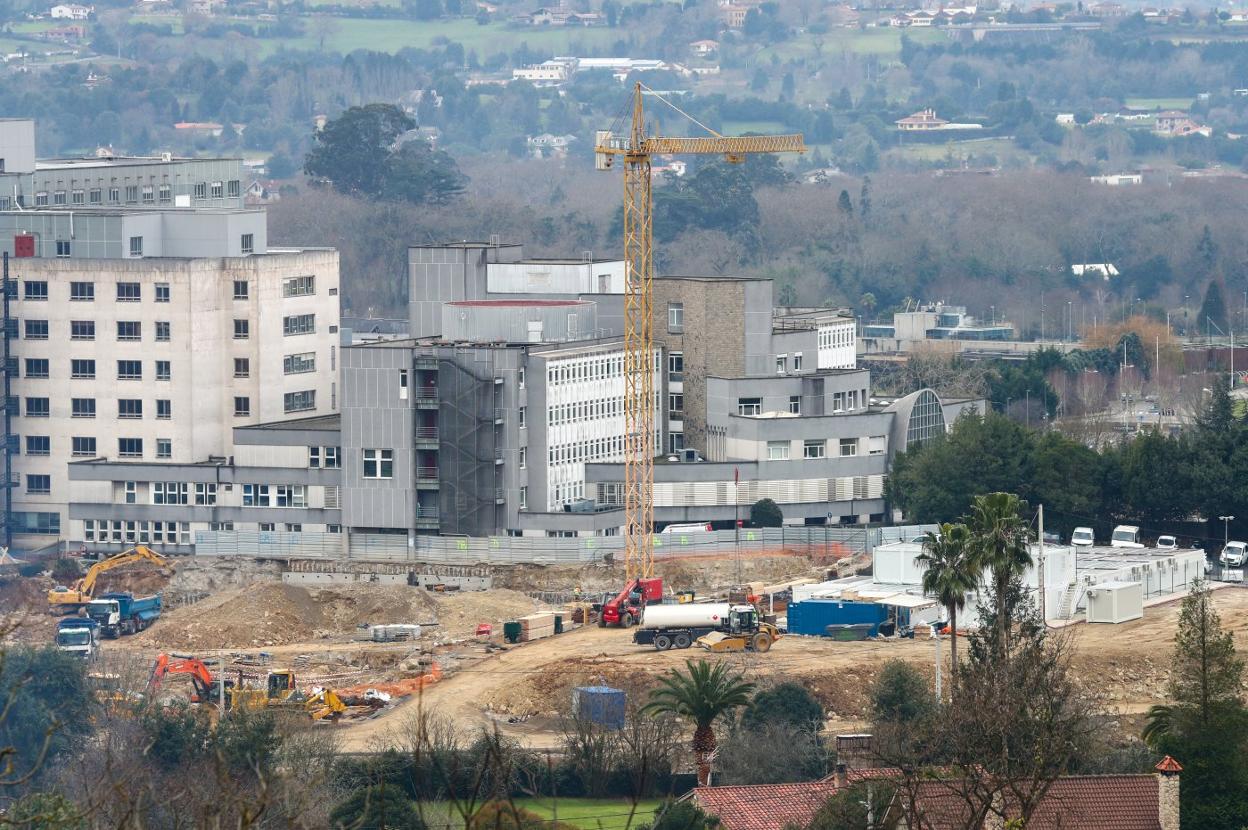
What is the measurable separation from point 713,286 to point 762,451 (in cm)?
704

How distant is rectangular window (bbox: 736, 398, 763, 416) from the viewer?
11600cm

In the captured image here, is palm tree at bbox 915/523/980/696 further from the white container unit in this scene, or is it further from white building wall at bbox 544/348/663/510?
white building wall at bbox 544/348/663/510

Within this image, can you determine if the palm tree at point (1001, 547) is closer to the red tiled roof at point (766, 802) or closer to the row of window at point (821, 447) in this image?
the red tiled roof at point (766, 802)

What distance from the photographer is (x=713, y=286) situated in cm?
11762

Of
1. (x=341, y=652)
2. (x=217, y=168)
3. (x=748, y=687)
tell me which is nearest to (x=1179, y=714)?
(x=748, y=687)

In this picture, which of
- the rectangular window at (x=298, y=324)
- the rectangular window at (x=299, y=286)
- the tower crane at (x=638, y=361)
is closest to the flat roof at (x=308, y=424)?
the rectangular window at (x=298, y=324)

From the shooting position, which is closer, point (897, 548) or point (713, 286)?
point (897, 548)

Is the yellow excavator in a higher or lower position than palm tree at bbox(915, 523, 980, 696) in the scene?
lower

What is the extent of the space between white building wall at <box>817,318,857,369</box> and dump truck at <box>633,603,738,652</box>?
33599mm

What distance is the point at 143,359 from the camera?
395 ft

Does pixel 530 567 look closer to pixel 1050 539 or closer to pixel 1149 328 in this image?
pixel 1050 539

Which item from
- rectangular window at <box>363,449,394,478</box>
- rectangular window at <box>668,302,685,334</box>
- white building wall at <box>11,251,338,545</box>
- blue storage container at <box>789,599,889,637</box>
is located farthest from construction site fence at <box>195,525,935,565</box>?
blue storage container at <box>789,599,889,637</box>

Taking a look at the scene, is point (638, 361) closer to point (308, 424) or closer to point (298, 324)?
point (308, 424)

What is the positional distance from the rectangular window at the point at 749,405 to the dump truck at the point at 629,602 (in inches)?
580
